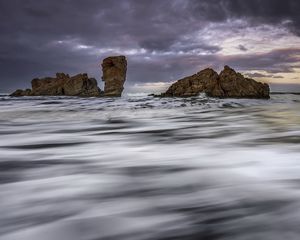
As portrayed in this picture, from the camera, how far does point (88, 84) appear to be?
71.7 metres

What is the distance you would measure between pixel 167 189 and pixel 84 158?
2.14 metres

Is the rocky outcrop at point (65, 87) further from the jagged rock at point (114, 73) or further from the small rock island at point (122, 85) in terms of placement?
the jagged rock at point (114, 73)

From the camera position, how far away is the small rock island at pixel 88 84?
7062 centimetres

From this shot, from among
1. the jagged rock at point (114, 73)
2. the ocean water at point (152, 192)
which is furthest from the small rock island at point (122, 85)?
the ocean water at point (152, 192)

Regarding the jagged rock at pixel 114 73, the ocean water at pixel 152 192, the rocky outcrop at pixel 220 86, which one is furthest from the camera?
the jagged rock at pixel 114 73

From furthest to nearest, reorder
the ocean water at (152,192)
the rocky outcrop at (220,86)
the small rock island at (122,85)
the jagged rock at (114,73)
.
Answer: the jagged rock at (114,73)
the small rock island at (122,85)
the rocky outcrop at (220,86)
the ocean water at (152,192)

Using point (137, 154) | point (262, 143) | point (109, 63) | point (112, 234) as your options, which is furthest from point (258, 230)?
point (109, 63)

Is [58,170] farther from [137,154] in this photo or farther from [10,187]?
[137,154]

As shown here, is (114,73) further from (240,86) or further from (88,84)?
(240,86)

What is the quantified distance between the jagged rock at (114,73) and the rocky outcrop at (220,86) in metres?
22.7

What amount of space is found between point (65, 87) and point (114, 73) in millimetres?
10828

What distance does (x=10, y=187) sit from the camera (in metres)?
3.40

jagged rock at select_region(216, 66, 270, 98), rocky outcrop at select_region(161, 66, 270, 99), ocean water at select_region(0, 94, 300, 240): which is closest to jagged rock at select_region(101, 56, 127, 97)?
rocky outcrop at select_region(161, 66, 270, 99)

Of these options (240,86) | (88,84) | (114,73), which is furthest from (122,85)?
(240,86)
